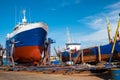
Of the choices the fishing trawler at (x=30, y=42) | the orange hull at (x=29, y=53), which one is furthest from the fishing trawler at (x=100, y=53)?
the orange hull at (x=29, y=53)

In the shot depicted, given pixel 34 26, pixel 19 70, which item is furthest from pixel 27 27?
pixel 19 70

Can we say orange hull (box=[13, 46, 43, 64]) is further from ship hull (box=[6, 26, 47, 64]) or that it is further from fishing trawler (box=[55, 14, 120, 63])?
fishing trawler (box=[55, 14, 120, 63])

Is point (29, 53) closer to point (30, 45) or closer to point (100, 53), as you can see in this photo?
point (30, 45)

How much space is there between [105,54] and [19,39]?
1473cm

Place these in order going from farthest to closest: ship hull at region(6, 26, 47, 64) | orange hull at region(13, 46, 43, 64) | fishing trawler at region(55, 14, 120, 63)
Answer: ship hull at region(6, 26, 47, 64), orange hull at region(13, 46, 43, 64), fishing trawler at region(55, 14, 120, 63)

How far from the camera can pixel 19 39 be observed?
121 ft

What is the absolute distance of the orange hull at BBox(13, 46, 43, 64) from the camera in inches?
1372

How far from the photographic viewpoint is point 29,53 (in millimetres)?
34938

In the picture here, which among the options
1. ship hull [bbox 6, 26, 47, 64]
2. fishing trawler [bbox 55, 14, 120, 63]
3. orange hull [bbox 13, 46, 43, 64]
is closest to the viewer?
fishing trawler [bbox 55, 14, 120, 63]

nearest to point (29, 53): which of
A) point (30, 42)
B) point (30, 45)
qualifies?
point (30, 45)

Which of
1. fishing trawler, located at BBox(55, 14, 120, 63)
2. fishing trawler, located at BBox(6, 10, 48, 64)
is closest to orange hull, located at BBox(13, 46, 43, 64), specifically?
fishing trawler, located at BBox(6, 10, 48, 64)

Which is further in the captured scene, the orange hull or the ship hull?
the ship hull

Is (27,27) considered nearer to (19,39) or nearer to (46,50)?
(19,39)

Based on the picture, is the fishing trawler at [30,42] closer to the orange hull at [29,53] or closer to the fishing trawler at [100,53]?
the orange hull at [29,53]
